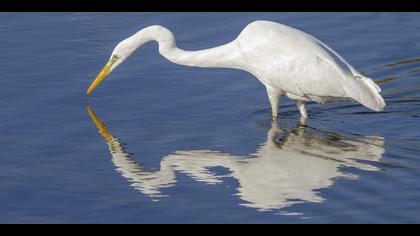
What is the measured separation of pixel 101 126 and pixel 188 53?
1340mm

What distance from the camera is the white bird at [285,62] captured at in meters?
12.4

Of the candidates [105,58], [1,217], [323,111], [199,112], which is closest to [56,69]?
[105,58]

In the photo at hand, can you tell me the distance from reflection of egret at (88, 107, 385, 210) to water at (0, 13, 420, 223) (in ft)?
0.07

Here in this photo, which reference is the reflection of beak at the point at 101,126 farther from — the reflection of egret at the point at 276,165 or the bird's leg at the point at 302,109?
the bird's leg at the point at 302,109

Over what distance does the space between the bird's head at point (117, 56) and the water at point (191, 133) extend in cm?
37

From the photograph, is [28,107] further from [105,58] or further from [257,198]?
[257,198]

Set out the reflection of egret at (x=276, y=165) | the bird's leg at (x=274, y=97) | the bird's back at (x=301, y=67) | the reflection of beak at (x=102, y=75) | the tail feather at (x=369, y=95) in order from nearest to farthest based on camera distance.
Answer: the reflection of egret at (x=276, y=165) → the tail feather at (x=369, y=95) → the bird's back at (x=301, y=67) → the bird's leg at (x=274, y=97) → the reflection of beak at (x=102, y=75)

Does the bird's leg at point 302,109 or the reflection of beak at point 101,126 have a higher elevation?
the bird's leg at point 302,109

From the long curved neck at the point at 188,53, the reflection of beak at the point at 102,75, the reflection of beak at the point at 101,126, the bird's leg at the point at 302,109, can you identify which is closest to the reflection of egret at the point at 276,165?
the reflection of beak at the point at 101,126

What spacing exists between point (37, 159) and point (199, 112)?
7.76ft

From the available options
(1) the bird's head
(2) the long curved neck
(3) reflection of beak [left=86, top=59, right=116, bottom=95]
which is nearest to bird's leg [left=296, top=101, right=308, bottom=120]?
(2) the long curved neck

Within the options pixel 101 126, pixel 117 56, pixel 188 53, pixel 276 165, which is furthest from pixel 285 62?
pixel 101 126

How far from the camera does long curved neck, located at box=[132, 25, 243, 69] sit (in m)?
12.9

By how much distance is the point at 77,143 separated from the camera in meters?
12.2
